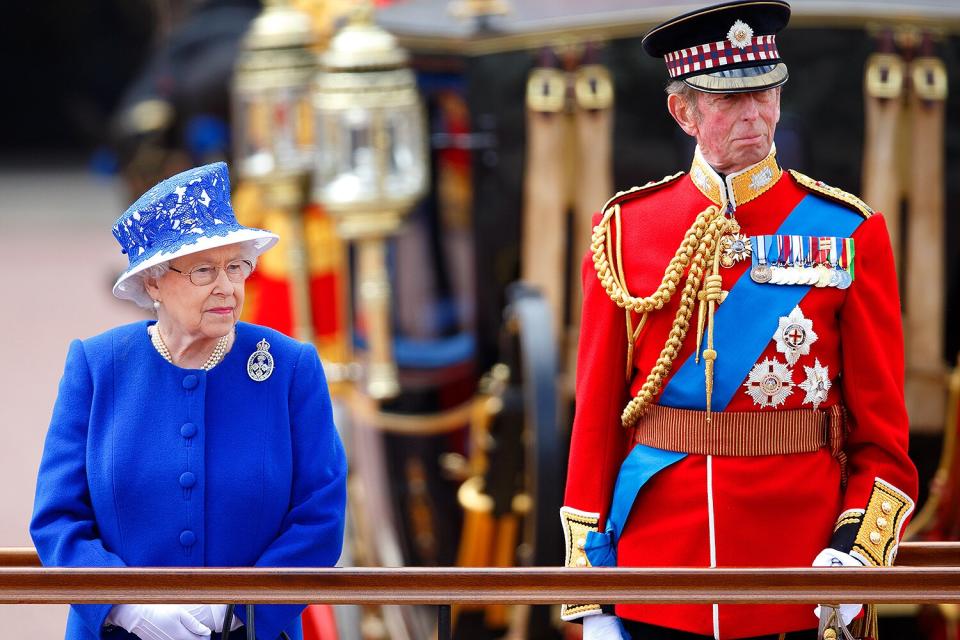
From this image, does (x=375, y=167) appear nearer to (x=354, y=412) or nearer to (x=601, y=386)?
(x=354, y=412)

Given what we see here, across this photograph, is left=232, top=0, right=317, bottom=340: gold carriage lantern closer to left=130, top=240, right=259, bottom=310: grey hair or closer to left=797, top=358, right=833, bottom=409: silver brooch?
left=130, top=240, right=259, bottom=310: grey hair

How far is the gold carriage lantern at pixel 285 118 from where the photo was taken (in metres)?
5.13

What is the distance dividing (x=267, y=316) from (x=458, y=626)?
1.64 meters

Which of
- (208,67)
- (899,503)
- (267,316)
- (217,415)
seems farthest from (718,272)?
(208,67)

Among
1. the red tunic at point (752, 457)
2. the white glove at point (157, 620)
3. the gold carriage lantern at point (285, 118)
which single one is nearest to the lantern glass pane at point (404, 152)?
the gold carriage lantern at point (285, 118)

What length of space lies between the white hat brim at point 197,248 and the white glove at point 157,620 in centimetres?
43

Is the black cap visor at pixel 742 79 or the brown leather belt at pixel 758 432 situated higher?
the black cap visor at pixel 742 79

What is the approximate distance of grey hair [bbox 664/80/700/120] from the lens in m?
2.23

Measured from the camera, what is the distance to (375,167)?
4.62 meters

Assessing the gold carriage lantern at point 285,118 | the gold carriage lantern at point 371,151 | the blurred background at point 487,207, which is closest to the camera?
the blurred background at point 487,207

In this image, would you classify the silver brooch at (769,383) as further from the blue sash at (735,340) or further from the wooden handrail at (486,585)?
the wooden handrail at (486,585)

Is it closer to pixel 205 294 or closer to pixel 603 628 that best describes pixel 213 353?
pixel 205 294

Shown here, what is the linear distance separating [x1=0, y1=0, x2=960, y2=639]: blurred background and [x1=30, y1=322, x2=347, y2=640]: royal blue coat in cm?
160

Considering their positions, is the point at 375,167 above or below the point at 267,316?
above
